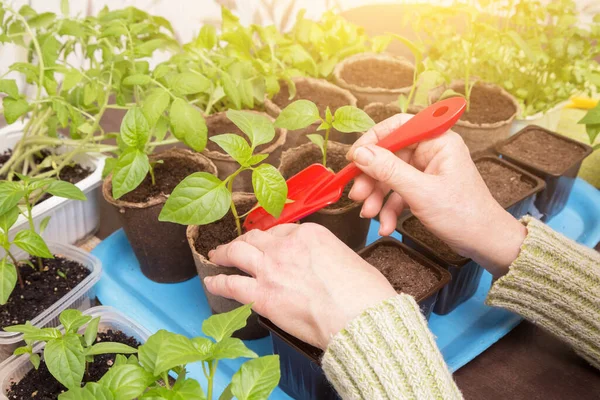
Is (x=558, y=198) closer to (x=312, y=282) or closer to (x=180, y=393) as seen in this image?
(x=312, y=282)

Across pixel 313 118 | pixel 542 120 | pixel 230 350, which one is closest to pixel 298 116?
pixel 313 118

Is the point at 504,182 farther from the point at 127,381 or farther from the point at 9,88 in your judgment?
the point at 9,88

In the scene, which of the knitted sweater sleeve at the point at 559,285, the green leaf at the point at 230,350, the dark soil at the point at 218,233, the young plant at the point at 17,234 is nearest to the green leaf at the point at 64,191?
the young plant at the point at 17,234

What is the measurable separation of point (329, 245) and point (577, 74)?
939 mm

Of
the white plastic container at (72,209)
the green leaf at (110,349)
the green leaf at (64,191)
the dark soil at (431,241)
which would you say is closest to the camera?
the green leaf at (110,349)

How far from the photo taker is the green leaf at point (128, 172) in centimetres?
84

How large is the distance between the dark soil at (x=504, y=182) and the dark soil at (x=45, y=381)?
2.55ft

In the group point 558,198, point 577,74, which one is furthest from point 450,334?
point 577,74

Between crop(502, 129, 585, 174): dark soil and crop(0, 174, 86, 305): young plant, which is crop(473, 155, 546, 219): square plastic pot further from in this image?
crop(0, 174, 86, 305): young plant

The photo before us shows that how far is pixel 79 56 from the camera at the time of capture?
1.57m

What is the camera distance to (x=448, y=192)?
828 millimetres

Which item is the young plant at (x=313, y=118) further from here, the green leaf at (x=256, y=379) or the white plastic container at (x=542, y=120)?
the white plastic container at (x=542, y=120)

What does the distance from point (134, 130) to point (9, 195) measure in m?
0.22

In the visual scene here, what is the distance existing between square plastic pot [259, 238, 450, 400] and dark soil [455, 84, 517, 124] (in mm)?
552
